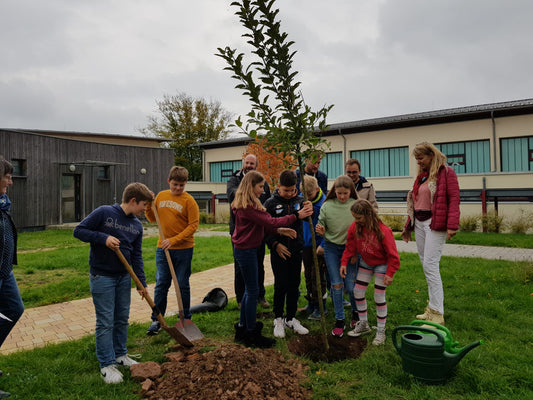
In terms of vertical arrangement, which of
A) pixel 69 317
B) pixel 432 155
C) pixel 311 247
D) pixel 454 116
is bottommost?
pixel 69 317

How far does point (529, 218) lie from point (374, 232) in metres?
13.4

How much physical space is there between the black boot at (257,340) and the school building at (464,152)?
12.8 meters

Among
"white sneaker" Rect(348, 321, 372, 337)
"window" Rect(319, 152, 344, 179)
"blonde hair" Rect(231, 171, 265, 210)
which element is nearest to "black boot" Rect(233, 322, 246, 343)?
"white sneaker" Rect(348, 321, 372, 337)

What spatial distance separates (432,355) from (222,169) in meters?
31.1

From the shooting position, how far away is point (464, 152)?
21375 mm

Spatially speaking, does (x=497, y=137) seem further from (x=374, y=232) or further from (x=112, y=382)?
(x=112, y=382)

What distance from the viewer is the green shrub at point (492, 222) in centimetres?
1466

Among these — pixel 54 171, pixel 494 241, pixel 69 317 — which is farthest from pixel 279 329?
pixel 54 171

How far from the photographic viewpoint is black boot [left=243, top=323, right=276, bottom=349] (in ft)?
13.1

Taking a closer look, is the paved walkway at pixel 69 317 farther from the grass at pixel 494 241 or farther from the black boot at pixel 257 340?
the grass at pixel 494 241

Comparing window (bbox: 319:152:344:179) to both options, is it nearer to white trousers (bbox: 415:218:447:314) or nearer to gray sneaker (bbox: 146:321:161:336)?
white trousers (bbox: 415:218:447:314)

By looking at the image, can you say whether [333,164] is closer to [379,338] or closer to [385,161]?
[385,161]

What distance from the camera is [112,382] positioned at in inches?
128

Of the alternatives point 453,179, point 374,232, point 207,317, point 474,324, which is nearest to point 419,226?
point 453,179
